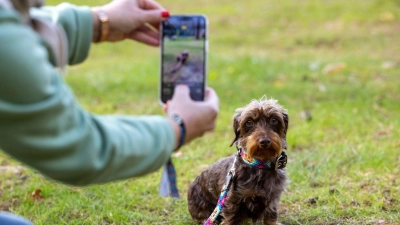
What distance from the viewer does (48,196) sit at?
5020mm

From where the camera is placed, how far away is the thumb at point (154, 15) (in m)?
3.31

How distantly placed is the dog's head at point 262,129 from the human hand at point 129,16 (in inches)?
36.2

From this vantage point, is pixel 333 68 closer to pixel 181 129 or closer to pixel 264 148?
pixel 264 148

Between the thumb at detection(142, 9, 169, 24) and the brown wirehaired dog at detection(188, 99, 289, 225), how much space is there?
0.97m

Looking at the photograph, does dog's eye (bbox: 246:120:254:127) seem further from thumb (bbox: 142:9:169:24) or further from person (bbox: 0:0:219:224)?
person (bbox: 0:0:219:224)

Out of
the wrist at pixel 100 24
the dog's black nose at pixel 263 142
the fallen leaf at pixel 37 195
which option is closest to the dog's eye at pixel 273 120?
the dog's black nose at pixel 263 142

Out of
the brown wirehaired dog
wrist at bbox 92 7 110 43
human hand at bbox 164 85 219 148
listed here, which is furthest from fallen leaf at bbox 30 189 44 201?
human hand at bbox 164 85 219 148

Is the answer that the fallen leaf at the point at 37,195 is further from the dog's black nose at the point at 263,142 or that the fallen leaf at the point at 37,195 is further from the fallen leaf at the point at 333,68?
the fallen leaf at the point at 333,68

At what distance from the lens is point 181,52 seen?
3461 mm

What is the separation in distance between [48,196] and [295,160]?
7.25ft

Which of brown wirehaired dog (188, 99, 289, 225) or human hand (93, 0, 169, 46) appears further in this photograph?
brown wirehaired dog (188, 99, 289, 225)

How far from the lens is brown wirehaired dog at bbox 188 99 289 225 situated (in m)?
3.90

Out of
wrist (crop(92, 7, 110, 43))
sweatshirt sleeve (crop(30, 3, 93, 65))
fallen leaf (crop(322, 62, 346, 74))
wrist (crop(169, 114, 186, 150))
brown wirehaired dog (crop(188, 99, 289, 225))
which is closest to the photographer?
wrist (crop(169, 114, 186, 150))

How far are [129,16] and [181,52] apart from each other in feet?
1.19
